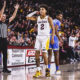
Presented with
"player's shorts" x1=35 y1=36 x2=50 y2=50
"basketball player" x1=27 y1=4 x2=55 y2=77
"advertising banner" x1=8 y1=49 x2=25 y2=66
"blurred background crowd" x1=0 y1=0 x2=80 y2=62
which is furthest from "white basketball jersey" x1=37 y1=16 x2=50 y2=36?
"blurred background crowd" x1=0 y1=0 x2=80 y2=62

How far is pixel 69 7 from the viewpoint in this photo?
2662cm

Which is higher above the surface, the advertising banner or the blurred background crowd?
the blurred background crowd

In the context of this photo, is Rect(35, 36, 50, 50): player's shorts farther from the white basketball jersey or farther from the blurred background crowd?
the blurred background crowd

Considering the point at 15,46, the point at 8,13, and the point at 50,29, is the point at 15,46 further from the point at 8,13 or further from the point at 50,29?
the point at 8,13

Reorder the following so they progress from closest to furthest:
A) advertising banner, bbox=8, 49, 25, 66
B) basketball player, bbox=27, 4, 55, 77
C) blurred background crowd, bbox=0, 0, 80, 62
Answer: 1. basketball player, bbox=27, 4, 55, 77
2. advertising banner, bbox=8, 49, 25, 66
3. blurred background crowd, bbox=0, 0, 80, 62

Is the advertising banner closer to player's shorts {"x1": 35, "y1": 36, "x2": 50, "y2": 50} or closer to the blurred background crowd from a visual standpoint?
the blurred background crowd

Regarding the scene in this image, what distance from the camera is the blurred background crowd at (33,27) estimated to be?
1490 centimetres

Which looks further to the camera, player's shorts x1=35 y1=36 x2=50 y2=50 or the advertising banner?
the advertising banner

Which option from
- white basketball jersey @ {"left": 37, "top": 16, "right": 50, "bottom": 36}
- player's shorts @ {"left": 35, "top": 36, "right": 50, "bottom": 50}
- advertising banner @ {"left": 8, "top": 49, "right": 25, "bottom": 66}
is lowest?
advertising banner @ {"left": 8, "top": 49, "right": 25, "bottom": 66}

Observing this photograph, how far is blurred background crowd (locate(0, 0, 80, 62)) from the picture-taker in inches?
587

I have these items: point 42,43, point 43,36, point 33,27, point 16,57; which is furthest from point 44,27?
point 33,27

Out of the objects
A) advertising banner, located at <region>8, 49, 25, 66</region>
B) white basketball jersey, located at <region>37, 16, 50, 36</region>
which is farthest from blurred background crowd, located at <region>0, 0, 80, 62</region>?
white basketball jersey, located at <region>37, 16, 50, 36</region>

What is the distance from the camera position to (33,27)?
17.9 meters

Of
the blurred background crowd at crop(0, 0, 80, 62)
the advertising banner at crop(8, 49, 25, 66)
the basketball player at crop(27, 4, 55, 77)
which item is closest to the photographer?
the basketball player at crop(27, 4, 55, 77)
